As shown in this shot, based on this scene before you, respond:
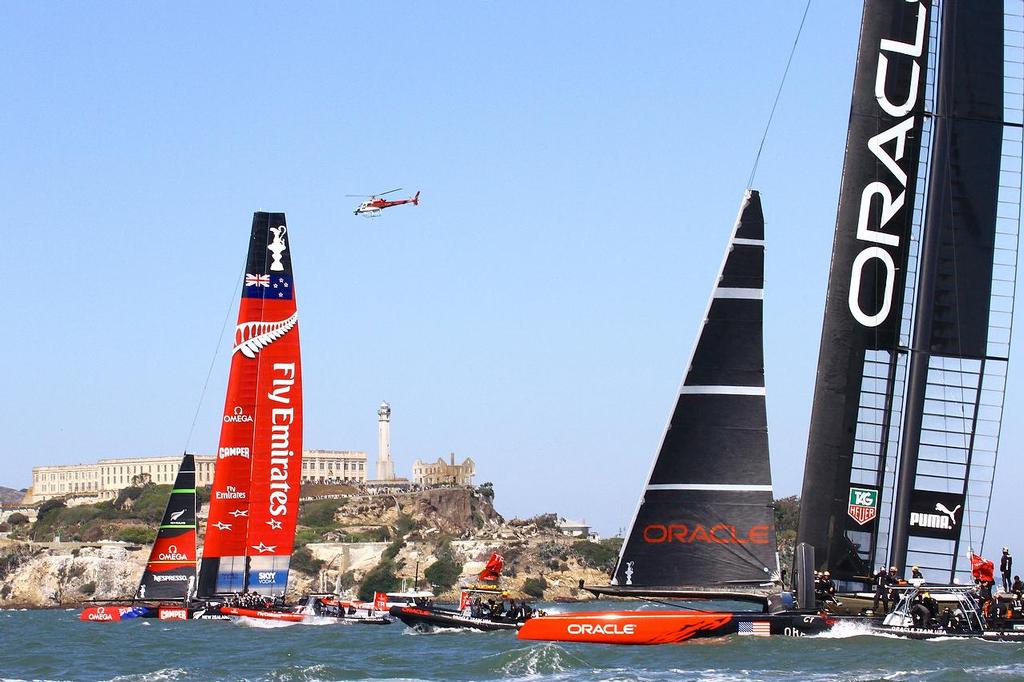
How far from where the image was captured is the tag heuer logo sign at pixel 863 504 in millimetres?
27453

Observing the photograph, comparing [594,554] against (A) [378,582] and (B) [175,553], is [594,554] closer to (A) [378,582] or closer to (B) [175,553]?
(A) [378,582]

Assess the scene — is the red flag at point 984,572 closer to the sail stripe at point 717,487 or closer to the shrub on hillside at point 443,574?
the sail stripe at point 717,487

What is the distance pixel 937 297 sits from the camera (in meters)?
27.8

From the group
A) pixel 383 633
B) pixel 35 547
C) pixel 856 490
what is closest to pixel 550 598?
pixel 35 547

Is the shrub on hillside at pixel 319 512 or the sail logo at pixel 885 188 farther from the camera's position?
the shrub on hillside at pixel 319 512

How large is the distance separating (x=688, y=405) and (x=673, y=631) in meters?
3.68

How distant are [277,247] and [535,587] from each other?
7055 cm

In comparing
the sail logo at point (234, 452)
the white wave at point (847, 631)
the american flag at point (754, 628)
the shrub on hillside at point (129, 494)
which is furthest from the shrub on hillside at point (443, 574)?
the american flag at point (754, 628)

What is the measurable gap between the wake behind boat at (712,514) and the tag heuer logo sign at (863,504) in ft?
9.14

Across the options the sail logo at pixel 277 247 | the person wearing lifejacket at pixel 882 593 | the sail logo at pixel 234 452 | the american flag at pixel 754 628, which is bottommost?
the american flag at pixel 754 628

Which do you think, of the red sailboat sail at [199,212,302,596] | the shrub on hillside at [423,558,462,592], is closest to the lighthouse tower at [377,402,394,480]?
the shrub on hillside at [423,558,462,592]

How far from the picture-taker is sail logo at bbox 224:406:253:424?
175ft

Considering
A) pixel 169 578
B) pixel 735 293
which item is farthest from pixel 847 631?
pixel 169 578

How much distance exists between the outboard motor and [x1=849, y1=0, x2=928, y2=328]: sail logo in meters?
4.24
